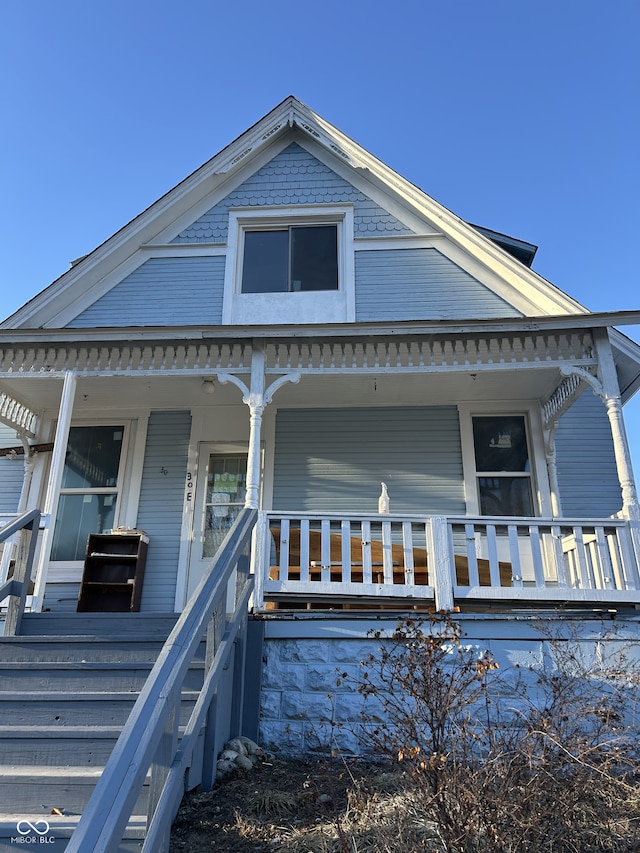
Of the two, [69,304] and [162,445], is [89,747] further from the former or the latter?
[69,304]

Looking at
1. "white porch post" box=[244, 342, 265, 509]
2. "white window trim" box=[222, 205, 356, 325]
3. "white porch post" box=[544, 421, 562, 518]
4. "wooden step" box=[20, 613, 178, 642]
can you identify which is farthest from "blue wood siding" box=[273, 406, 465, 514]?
"wooden step" box=[20, 613, 178, 642]

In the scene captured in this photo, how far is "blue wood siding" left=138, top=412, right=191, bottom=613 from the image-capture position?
26.3ft

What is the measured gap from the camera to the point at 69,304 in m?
9.10

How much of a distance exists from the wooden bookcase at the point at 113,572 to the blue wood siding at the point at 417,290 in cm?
388

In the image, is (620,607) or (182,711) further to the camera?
(620,607)

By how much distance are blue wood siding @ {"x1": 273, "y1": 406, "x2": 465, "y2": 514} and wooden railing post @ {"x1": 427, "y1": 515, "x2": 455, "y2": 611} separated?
222 centimetres

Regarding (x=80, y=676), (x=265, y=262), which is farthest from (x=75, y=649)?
(x=265, y=262)

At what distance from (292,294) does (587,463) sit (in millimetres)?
4202

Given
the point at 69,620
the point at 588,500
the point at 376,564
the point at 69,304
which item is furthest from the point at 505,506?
the point at 69,304

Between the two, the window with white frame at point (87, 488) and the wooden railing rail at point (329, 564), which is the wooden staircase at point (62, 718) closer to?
the wooden railing rail at point (329, 564)

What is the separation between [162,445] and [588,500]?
5.16 m

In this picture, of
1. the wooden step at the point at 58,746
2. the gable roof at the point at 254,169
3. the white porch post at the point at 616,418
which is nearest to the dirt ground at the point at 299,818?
the wooden step at the point at 58,746

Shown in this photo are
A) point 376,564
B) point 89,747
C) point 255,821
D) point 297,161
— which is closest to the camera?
point 255,821

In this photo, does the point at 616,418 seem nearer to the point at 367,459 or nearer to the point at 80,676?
the point at 367,459
